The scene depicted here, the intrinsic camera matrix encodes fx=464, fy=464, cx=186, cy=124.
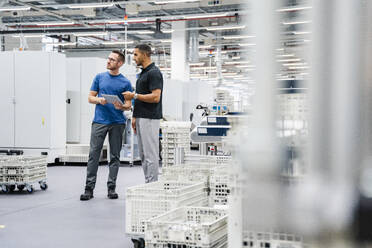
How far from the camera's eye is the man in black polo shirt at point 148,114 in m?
3.95

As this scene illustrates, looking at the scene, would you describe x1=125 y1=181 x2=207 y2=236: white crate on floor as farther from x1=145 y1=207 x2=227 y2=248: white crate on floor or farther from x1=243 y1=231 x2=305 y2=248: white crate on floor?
x1=243 y1=231 x2=305 y2=248: white crate on floor

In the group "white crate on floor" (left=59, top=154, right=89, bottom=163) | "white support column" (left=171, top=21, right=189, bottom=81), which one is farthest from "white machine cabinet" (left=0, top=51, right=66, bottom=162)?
"white support column" (left=171, top=21, right=189, bottom=81)

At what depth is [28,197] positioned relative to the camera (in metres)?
4.93

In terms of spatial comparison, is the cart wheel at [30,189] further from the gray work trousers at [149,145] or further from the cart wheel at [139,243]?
the cart wheel at [139,243]

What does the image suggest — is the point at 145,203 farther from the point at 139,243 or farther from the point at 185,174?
the point at 185,174

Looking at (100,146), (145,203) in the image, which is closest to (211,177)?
(145,203)

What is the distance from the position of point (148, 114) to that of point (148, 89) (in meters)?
0.24

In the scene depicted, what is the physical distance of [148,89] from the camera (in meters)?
4.07

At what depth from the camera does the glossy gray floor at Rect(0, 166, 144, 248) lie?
3.08m

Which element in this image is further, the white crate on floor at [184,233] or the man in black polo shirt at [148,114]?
the man in black polo shirt at [148,114]

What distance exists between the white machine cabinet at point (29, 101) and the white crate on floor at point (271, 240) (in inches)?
319

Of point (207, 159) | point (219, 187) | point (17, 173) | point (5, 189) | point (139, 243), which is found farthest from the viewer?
point (5, 189)

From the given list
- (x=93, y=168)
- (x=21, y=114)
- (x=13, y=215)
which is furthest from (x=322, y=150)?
(x=21, y=114)

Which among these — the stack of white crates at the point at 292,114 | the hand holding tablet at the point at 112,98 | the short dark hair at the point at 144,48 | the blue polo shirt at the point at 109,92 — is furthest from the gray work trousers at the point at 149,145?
the stack of white crates at the point at 292,114
